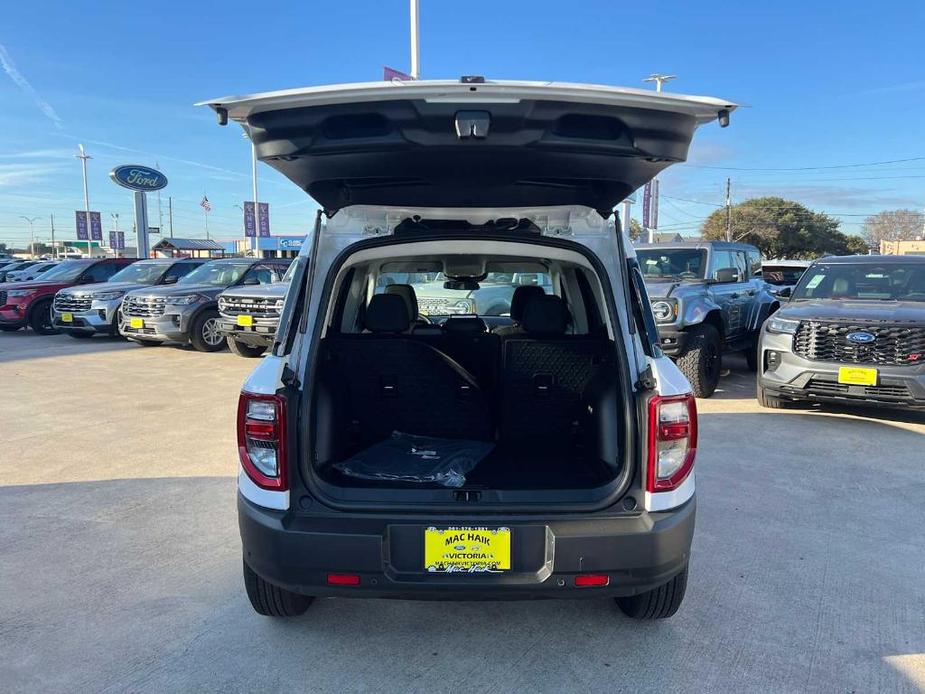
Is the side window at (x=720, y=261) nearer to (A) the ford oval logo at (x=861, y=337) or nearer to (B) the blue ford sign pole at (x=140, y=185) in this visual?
(A) the ford oval logo at (x=861, y=337)

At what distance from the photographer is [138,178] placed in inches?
1029

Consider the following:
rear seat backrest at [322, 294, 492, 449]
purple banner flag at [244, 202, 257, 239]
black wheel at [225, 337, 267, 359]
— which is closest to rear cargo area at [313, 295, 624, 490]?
rear seat backrest at [322, 294, 492, 449]

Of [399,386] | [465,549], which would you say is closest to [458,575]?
[465,549]

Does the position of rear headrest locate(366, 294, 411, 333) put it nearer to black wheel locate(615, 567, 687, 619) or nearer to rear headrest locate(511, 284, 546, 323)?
rear headrest locate(511, 284, 546, 323)

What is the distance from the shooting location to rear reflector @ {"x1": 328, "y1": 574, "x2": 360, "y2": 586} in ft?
7.56

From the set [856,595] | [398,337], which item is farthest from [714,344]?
[398,337]

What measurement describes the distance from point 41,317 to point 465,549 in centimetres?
1505

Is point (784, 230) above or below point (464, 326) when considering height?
above

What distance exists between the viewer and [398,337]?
3510mm

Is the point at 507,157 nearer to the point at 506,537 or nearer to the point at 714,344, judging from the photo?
the point at 506,537

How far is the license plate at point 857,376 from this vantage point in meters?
5.89

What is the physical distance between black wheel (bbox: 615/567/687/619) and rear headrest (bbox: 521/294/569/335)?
4.76 ft

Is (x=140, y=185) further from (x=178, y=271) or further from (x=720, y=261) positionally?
(x=720, y=261)

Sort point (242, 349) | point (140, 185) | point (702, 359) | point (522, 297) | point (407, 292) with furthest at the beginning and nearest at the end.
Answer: point (140, 185)
point (242, 349)
point (702, 359)
point (407, 292)
point (522, 297)
